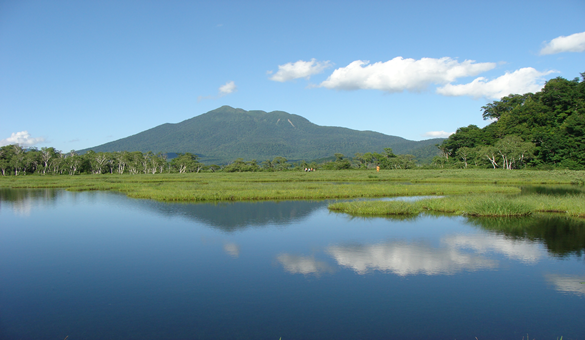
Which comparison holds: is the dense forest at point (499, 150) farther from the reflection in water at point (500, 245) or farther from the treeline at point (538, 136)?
the reflection in water at point (500, 245)

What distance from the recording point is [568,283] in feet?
32.2

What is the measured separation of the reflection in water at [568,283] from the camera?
368 inches

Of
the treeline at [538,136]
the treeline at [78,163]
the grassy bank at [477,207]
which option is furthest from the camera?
the treeline at [78,163]

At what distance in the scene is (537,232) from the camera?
52.1ft

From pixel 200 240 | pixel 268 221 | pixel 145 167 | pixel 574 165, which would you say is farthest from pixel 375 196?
pixel 145 167

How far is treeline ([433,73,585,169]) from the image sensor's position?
59.7m

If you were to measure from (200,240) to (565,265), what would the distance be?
12960 millimetres

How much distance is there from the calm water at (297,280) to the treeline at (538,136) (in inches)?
2035

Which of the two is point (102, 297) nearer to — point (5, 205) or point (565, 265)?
point (565, 265)

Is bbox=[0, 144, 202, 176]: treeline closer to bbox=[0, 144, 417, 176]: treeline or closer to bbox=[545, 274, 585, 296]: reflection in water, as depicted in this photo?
bbox=[0, 144, 417, 176]: treeline

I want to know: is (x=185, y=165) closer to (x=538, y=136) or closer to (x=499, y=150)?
(x=499, y=150)

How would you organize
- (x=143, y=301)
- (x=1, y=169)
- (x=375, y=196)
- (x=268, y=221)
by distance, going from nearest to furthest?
(x=143, y=301)
(x=268, y=221)
(x=375, y=196)
(x=1, y=169)

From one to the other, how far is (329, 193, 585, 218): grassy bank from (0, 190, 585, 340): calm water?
1309mm

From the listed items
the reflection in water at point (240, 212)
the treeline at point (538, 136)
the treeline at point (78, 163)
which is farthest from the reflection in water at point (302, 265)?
the treeline at point (78, 163)
